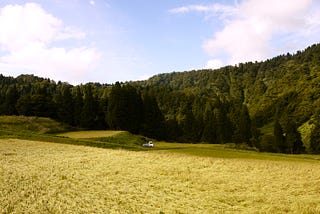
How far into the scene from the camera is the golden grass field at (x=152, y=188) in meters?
17.3

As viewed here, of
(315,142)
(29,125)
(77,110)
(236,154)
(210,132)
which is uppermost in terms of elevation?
(77,110)

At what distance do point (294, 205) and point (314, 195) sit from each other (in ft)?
11.9

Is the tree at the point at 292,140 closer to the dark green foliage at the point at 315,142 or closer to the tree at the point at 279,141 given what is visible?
the tree at the point at 279,141

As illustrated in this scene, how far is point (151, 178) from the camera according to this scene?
26672 mm

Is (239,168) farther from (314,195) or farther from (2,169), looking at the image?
(2,169)

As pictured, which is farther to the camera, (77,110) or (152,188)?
(77,110)

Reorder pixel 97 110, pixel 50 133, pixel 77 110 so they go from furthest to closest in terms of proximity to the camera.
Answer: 1. pixel 97 110
2. pixel 77 110
3. pixel 50 133

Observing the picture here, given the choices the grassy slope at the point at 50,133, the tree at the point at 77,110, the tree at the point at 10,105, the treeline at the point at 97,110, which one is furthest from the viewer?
the tree at the point at 10,105

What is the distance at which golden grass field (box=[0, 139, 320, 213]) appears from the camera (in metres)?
17.3

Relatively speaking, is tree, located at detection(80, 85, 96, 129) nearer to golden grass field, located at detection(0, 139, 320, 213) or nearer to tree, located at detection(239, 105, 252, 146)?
tree, located at detection(239, 105, 252, 146)

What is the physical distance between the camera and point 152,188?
75.3ft

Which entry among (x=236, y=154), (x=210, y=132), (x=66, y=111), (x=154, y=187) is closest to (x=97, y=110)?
(x=66, y=111)

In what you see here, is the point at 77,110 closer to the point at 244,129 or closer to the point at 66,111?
the point at 66,111

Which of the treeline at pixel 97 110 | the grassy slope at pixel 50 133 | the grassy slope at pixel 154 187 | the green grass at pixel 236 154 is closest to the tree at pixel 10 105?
the treeline at pixel 97 110
